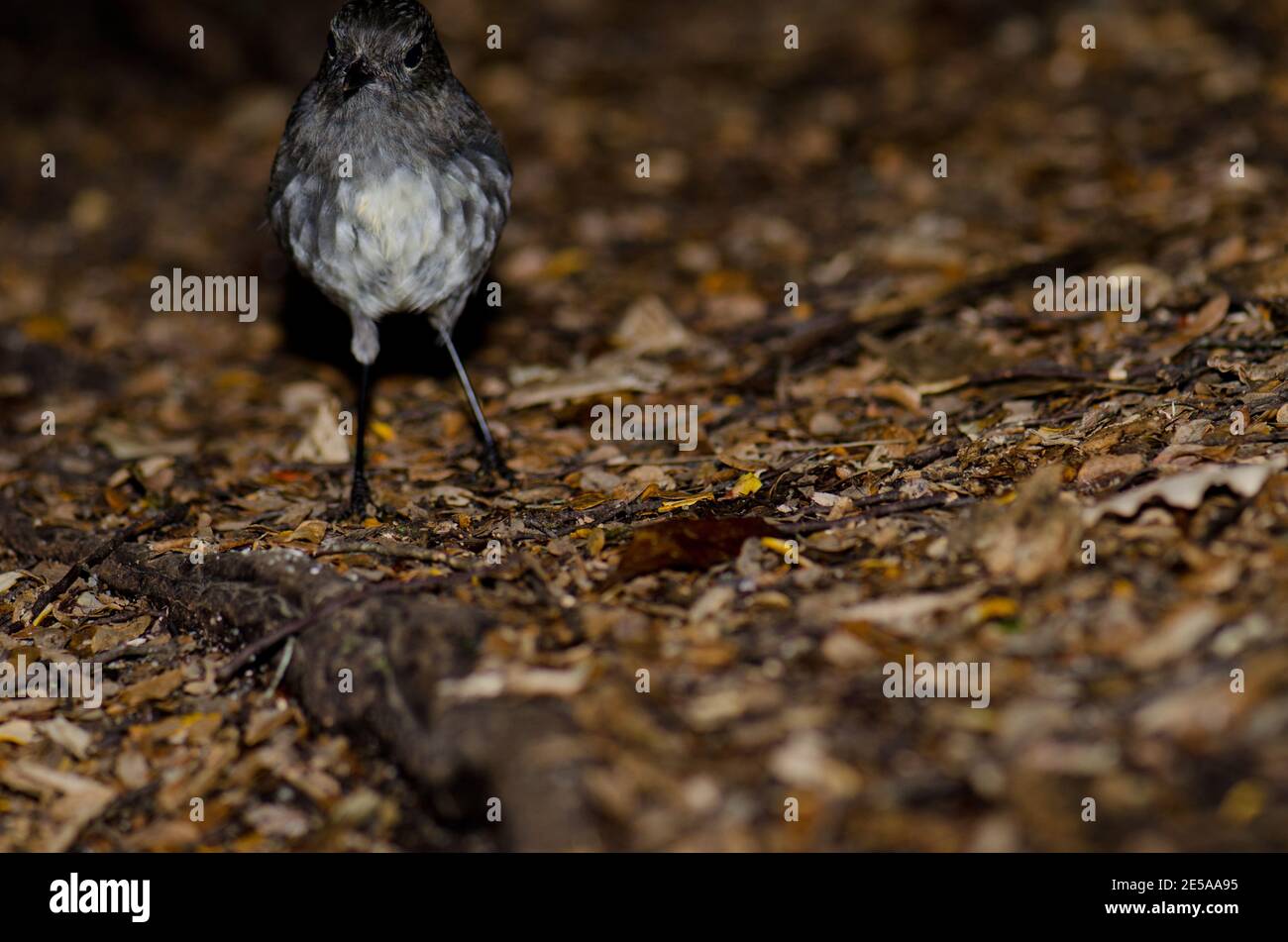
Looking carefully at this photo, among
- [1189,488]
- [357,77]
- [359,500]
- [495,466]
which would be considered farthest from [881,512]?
[357,77]

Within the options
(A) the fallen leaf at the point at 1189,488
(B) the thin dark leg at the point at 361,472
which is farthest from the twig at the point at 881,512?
(B) the thin dark leg at the point at 361,472

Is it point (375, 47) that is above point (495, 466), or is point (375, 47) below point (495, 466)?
above

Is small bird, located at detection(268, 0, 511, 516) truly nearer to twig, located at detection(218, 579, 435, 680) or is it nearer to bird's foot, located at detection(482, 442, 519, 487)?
bird's foot, located at detection(482, 442, 519, 487)

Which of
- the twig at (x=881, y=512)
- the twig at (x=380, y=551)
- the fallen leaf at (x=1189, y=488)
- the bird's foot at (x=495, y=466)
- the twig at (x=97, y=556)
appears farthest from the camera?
the bird's foot at (x=495, y=466)

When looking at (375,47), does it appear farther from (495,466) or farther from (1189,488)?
(1189,488)

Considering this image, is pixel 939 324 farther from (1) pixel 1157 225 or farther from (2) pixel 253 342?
(2) pixel 253 342

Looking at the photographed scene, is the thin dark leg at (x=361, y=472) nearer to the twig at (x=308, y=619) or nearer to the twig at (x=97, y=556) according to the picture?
the twig at (x=97, y=556)
